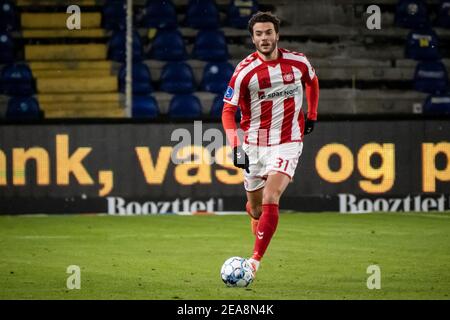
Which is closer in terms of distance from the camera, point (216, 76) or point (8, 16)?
point (216, 76)

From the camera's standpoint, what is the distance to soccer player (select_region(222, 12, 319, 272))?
28.5 ft

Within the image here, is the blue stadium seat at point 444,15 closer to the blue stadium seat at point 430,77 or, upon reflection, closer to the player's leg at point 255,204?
the blue stadium seat at point 430,77

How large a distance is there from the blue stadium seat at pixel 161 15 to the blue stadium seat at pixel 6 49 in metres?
2.38

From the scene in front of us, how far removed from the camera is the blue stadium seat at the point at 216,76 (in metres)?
18.0

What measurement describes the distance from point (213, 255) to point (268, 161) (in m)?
1.83

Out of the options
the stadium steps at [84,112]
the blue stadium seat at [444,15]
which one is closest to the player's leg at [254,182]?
the stadium steps at [84,112]

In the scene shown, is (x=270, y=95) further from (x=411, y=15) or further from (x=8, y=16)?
(x=411, y=15)

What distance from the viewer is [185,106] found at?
693 inches

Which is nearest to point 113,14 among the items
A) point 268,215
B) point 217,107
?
point 217,107

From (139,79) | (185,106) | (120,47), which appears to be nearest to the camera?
(185,106)

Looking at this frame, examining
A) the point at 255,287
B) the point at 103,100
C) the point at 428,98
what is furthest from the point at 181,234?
the point at 428,98

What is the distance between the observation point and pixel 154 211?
14695 mm

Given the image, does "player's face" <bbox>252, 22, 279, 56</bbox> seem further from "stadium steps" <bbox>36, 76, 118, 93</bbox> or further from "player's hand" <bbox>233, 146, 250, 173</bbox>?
"stadium steps" <bbox>36, 76, 118, 93</bbox>
